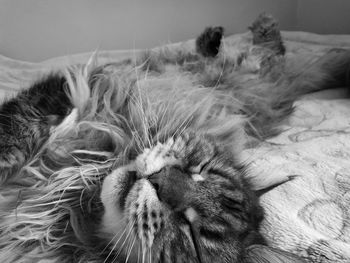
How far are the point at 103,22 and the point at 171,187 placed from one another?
171cm

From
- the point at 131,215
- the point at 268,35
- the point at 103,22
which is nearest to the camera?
the point at 131,215

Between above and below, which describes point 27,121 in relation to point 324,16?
above

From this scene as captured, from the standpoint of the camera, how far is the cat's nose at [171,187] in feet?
2.71

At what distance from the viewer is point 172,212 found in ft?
2.71

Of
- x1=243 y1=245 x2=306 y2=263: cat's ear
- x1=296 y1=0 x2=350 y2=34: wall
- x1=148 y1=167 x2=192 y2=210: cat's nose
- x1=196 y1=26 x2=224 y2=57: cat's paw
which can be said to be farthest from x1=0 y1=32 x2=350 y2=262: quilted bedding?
x1=296 y1=0 x2=350 y2=34: wall

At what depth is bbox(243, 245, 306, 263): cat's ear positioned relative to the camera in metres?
0.78

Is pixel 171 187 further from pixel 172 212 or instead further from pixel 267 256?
pixel 267 256

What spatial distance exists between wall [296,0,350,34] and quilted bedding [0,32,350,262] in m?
1.17

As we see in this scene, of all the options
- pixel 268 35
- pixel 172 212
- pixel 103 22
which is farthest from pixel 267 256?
pixel 103 22

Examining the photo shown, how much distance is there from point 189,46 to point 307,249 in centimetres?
150

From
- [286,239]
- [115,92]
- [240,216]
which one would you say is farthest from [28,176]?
[286,239]

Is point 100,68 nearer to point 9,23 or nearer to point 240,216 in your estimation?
point 240,216

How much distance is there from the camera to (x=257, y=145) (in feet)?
4.33

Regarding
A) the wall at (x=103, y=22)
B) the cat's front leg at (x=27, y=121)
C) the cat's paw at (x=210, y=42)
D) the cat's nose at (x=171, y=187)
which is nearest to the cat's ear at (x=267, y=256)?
the cat's nose at (x=171, y=187)
